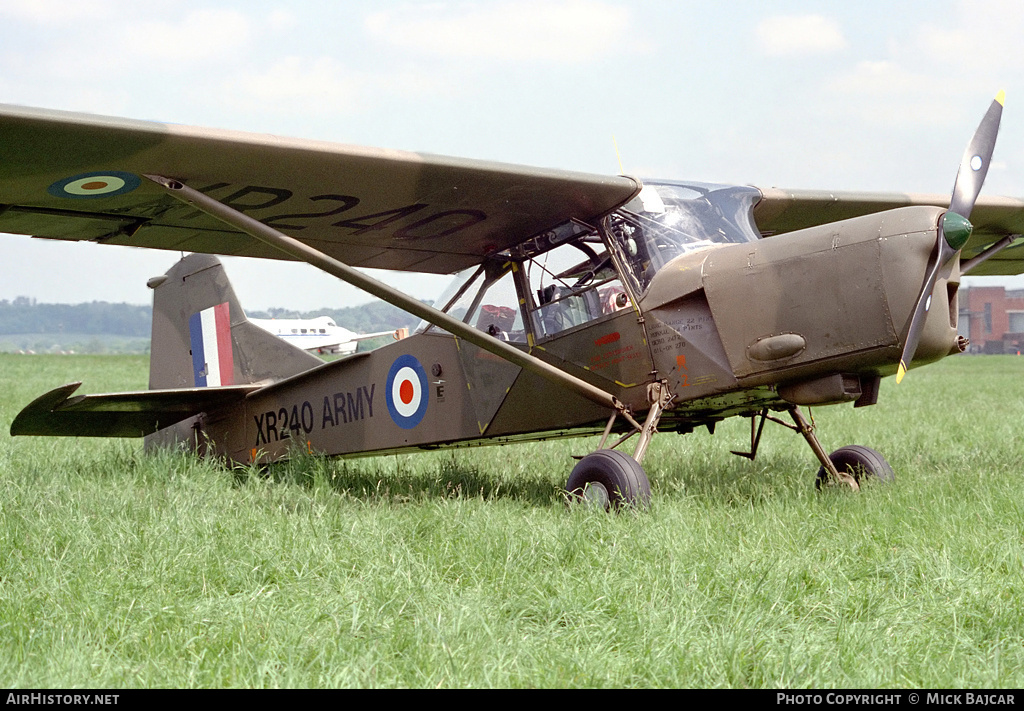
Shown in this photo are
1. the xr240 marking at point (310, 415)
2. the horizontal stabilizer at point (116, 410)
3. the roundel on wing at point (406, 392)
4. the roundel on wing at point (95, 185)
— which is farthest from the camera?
the xr240 marking at point (310, 415)

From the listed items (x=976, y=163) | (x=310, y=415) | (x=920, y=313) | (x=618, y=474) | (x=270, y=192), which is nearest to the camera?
(x=920, y=313)

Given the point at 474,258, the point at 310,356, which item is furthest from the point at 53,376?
the point at 474,258

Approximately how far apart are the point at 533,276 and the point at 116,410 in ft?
12.8

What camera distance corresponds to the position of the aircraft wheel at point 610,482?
537cm

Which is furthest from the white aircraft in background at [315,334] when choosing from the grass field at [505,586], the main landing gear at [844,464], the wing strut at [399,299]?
the grass field at [505,586]

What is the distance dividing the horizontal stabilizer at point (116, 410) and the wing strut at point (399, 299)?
187cm

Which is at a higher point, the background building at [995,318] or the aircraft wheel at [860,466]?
the background building at [995,318]

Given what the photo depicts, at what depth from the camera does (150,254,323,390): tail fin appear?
886cm

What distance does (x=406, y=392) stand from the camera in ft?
23.9

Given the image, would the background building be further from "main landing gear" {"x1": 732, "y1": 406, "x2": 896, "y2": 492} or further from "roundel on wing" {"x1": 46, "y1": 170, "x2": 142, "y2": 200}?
"roundel on wing" {"x1": 46, "y1": 170, "x2": 142, "y2": 200}

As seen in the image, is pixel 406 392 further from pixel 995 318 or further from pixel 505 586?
pixel 995 318

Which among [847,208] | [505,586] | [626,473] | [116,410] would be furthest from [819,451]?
[116,410]

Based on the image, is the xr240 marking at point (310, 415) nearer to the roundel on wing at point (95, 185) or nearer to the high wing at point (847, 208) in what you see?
the roundel on wing at point (95, 185)
